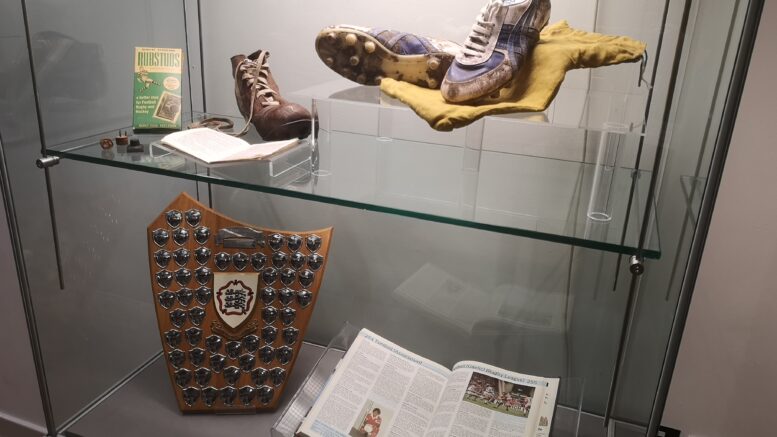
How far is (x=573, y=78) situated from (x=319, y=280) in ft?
2.03

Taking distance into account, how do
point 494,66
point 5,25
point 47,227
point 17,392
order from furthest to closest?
point 17,392 → point 47,227 → point 5,25 → point 494,66

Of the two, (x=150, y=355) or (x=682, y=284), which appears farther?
(x=150, y=355)

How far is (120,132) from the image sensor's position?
4.02 feet

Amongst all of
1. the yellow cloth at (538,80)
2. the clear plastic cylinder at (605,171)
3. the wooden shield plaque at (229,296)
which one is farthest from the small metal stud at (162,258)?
the clear plastic cylinder at (605,171)

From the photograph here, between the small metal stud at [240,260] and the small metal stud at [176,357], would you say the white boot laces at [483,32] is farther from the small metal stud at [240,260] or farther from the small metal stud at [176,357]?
the small metal stud at [176,357]

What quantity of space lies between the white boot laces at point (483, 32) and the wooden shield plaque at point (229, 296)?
1.58 feet

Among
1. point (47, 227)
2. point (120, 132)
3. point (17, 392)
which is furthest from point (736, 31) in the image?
point (17, 392)

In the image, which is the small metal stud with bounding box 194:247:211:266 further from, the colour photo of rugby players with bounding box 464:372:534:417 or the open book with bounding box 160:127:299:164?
the colour photo of rugby players with bounding box 464:372:534:417

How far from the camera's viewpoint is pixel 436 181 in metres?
1.04

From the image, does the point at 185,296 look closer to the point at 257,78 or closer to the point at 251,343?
the point at 251,343

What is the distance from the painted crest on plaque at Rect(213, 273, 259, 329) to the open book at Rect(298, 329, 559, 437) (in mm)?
226

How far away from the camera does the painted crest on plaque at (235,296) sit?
1.24m

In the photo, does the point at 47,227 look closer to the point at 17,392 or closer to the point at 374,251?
the point at 17,392

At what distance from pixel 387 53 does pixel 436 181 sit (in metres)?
0.24
